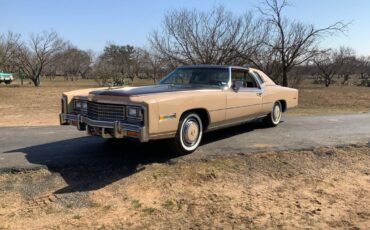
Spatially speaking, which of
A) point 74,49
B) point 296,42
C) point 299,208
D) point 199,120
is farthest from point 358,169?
point 74,49

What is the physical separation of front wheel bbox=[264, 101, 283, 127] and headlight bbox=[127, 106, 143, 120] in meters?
4.16

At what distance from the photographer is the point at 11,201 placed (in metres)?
4.66

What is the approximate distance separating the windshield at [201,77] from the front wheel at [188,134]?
104cm

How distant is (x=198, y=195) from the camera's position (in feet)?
15.7

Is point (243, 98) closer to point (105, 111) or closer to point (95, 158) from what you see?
point (105, 111)

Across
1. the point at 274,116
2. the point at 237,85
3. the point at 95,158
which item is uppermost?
the point at 237,85

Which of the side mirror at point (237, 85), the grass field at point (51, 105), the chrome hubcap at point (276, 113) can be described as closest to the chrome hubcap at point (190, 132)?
the side mirror at point (237, 85)

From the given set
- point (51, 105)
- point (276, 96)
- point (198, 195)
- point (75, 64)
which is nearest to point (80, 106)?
point (198, 195)

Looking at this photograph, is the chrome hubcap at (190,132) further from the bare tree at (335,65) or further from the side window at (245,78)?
the bare tree at (335,65)

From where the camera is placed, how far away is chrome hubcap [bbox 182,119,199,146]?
238 inches

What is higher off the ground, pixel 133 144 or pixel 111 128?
pixel 111 128

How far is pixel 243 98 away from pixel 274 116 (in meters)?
1.89

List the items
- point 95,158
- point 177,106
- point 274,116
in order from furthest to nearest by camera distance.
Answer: point 274,116
point 95,158
point 177,106

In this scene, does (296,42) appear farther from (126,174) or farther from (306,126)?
(126,174)
